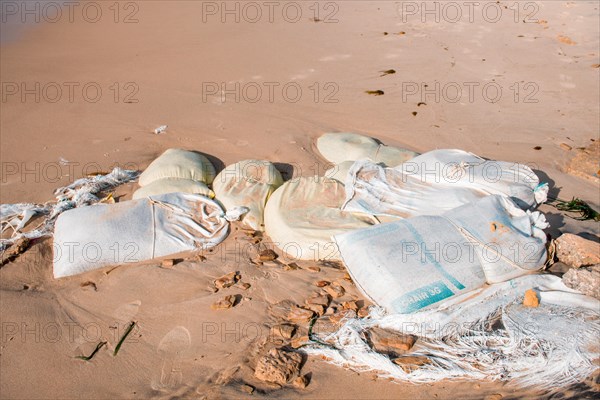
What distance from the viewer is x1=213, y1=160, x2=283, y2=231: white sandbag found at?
10.8 feet

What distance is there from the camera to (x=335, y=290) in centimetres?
272

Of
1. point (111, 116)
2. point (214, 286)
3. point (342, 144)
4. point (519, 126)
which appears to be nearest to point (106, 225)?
point (214, 286)

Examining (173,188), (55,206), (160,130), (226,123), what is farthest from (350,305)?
(160,130)

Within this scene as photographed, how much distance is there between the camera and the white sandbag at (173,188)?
344cm

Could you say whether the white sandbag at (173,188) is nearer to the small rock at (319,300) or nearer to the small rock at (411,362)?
the small rock at (319,300)

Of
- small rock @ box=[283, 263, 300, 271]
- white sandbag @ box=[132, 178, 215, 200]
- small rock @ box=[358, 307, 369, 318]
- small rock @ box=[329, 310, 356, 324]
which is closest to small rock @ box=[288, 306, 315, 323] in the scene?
small rock @ box=[329, 310, 356, 324]

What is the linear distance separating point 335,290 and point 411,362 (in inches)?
24.9

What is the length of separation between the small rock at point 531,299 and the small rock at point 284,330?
117 centimetres

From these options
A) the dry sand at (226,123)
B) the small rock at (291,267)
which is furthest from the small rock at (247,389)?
the small rock at (291,267)

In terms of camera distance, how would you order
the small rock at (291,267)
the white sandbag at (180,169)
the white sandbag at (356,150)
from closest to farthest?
the small rock at (291,267) < the white sandbag at (180,169) < the white sandbag at (356,150)

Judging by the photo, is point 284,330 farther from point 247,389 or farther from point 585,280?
point 585,280

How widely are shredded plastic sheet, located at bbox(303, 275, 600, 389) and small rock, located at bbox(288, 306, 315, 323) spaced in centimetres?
15

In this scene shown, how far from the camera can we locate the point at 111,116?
5.23m

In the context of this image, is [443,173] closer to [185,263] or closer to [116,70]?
[185,263]
